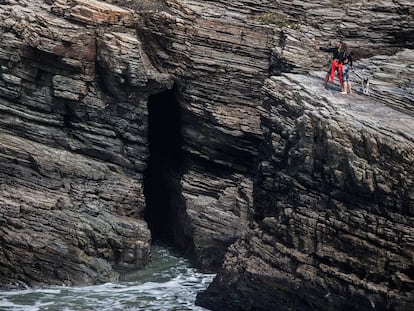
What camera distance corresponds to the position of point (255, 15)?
1736 inches

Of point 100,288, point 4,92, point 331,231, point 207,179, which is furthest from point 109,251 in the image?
point 331,231

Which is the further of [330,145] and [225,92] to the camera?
[225,92]

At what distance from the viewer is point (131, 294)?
40.8m

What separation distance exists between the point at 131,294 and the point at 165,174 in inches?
324

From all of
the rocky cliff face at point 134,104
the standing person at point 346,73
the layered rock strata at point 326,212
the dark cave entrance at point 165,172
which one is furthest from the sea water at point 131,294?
the standing person at point 346,73

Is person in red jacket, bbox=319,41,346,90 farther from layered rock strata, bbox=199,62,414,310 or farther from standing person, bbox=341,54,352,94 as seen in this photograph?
layered rock strata, bbox=199,62,414,310

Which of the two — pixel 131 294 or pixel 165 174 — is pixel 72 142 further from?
pixel 131 294

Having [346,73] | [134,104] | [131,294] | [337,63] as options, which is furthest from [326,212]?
[134,104]

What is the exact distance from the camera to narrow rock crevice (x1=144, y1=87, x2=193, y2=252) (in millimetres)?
46125

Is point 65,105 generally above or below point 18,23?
below

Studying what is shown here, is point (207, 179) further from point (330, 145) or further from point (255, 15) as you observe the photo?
point (330, 145)

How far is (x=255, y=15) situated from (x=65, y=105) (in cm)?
913

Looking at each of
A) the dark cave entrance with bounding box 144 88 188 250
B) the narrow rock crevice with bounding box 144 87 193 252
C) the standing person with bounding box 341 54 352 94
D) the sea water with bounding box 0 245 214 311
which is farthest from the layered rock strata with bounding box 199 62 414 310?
the dark cave entrance with bounding box 144 88 188 250

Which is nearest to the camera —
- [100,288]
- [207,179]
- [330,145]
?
[330,145]
